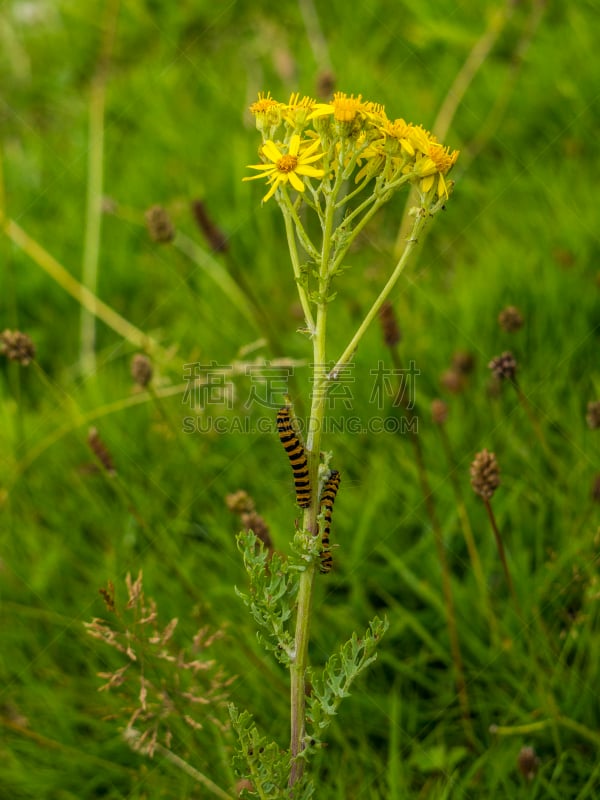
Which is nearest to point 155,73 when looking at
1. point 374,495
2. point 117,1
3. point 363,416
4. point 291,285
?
point 117,1

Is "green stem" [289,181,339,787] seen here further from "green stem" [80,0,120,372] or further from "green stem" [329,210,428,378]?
"green stem" [80,0,120,372]

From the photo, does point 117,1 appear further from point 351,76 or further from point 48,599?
point 48,599

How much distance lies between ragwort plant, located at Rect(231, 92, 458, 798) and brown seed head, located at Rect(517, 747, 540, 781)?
0.83 meters

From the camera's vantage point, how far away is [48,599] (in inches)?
136

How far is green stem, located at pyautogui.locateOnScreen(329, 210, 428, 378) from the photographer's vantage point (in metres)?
1.84

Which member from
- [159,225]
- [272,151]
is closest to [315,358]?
[272,151]

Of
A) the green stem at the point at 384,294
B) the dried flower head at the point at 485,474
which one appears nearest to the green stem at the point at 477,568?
the dried flower head at the point at 485,474

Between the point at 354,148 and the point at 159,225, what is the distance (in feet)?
5.38

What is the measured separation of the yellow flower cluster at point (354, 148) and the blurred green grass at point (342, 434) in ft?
4.95

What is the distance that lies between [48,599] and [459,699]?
172 centimetres

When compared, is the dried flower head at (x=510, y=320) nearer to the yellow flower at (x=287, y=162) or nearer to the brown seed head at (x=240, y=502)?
the brown seed head at (x=240, y=502)

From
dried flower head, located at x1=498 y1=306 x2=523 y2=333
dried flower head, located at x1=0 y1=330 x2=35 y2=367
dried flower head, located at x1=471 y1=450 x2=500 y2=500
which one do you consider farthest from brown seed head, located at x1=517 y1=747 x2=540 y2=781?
dried flower head, located at x1=0 y1=330 x2=35 y2=367

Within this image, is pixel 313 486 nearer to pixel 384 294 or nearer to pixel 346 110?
pixel 384 294

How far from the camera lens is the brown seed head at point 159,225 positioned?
3.45m
